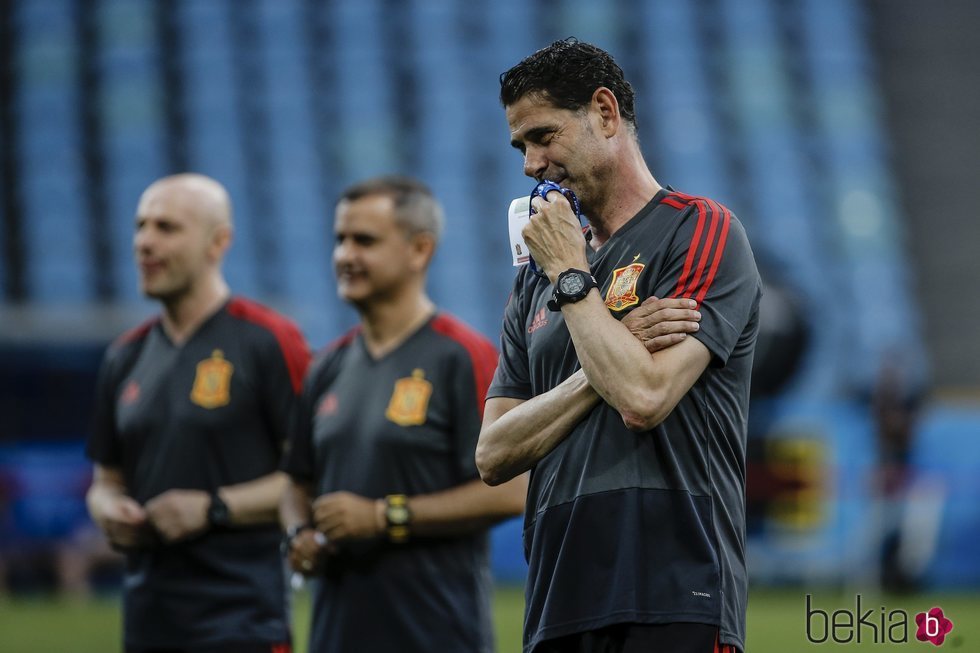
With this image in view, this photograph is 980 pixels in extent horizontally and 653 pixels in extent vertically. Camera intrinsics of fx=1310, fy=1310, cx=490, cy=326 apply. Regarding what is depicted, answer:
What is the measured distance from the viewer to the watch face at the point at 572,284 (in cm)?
273

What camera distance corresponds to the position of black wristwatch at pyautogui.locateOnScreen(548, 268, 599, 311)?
8.95ft

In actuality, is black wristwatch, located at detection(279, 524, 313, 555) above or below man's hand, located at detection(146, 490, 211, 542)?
below

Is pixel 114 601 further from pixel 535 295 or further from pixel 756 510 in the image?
pixel 535 295

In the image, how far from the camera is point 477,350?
434 centimetres

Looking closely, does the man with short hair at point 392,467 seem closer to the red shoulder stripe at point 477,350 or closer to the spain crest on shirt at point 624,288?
the red shoulder stripe at point 477,350

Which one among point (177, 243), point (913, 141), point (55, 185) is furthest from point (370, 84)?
point (177, 243)

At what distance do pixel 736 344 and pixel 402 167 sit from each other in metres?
14.6

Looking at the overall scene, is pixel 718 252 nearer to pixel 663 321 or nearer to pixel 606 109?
→ pixel 663 321

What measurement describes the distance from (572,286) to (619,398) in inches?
10.2

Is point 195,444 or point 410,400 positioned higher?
point 410,400

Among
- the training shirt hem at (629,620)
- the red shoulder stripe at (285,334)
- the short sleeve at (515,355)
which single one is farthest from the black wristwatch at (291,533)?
the training shirt hem at (629,620)

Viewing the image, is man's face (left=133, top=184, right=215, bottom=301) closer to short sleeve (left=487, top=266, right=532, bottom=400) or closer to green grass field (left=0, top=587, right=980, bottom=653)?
short sleeve (left=487, top=266, right=532, bottom=400)

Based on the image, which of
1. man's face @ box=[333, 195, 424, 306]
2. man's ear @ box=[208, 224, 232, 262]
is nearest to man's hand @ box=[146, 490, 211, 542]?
man's face @ box=[333, 195, 424, 306]

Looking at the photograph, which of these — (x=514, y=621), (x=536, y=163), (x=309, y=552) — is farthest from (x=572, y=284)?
(x=514, y=621)
